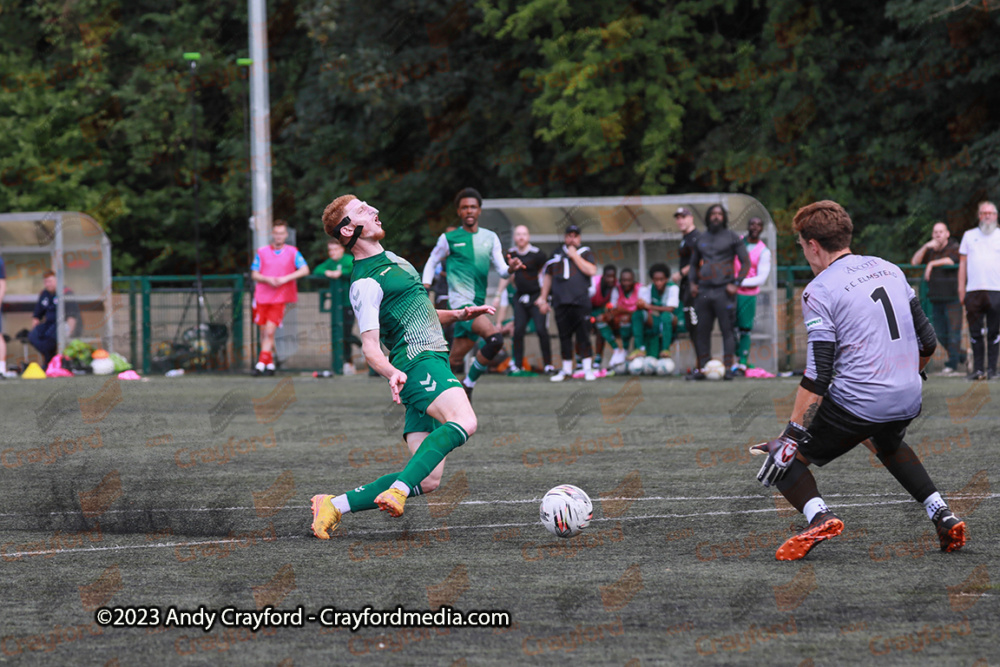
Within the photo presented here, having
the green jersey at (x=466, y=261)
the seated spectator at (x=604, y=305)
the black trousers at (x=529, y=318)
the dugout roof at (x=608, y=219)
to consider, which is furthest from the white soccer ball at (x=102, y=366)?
the green jersey at (x=466, y=261)

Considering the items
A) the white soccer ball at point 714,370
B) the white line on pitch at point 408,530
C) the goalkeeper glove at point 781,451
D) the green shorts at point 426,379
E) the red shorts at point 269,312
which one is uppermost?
the green shorts at point 426,379

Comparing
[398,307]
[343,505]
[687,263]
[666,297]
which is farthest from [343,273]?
[343,505]

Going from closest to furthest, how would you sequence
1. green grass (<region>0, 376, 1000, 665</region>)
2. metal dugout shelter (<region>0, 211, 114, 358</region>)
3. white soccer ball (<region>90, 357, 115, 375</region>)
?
green grass (<region>0, 376, 1000, 665</region>) → white soccer ball (<region>90, 357, 115, 375</region>) → metal dugout shelter (<region>0, 211, 114, 358</region>)

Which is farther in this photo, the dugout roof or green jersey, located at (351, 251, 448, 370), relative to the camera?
the dugout roof

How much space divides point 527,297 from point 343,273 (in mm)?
2960

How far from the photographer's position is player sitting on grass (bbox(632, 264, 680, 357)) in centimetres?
2042

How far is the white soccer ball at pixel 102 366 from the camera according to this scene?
22172 millimetres

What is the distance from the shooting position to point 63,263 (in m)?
23.8

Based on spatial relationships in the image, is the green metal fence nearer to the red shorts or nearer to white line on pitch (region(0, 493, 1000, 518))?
the red shorts

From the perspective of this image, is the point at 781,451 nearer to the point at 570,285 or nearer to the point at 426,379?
the point at 426,379

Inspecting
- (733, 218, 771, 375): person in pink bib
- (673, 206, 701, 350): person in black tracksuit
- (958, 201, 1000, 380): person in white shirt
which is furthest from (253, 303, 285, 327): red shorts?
(958, 201, 1000, 380): person in white shirt

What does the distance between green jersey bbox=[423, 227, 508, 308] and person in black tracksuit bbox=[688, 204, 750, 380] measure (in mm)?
5448

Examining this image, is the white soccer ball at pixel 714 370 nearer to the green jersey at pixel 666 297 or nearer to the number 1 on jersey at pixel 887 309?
the green jersey at pixel 666 297

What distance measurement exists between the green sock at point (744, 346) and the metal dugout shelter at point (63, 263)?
10.7m
